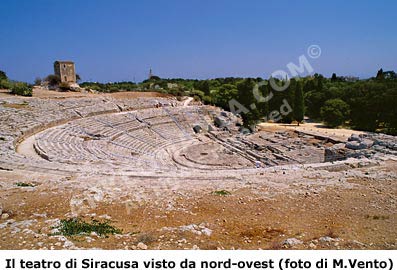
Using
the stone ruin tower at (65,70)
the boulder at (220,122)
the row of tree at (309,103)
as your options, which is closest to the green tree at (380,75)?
the row of tree at (309,103)

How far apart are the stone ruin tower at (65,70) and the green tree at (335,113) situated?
129 feet

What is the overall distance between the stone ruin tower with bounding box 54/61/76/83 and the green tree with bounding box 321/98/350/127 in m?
39.3

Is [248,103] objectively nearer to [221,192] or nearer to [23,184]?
[221,192]

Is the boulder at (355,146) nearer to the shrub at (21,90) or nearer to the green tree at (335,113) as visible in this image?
the green tree at (335,113)

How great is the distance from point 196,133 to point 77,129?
42.3ft

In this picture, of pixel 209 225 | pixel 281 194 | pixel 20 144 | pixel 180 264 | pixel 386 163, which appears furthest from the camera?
pixel 20 144

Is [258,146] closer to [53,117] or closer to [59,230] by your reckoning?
[53,117]

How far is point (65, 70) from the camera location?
45.1 metres

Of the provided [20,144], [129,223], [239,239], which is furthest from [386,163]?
[20,144]

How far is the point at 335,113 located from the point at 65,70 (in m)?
41.2

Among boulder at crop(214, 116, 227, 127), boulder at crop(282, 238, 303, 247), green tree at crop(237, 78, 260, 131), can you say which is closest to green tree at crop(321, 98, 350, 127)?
green tree at crop(237, 78, 260, 131)

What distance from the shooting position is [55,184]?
8250 mm

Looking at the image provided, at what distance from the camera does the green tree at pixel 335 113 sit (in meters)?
33.0

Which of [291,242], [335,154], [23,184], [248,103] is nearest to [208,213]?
[291,242]
